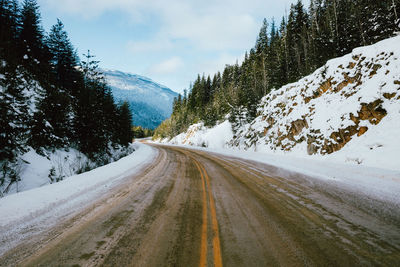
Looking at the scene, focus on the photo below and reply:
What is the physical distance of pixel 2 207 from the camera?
406cm

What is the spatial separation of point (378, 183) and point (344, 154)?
5.28 meters

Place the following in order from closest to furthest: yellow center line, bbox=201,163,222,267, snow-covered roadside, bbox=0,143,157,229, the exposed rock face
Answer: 1. yellow center line, bbox=201,163,222,267
2. snow-covered roadside, bbox=0,143,157,229
3. the exposed rock face

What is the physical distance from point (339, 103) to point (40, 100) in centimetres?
2146

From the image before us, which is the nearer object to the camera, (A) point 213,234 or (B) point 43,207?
(A) point 213,234

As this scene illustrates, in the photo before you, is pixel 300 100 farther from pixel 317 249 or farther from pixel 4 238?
pixel 4 238

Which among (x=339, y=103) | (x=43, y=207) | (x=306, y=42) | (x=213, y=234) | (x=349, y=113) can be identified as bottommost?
(x=43, y=207)

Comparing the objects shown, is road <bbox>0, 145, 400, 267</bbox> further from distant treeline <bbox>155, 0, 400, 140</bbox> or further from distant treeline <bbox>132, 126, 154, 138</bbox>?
distant treeline <bbox>132, 126, 154, 138</bbox>

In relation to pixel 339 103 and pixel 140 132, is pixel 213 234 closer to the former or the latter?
pixel 339 103

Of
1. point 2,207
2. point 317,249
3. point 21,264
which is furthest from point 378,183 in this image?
point 2,207

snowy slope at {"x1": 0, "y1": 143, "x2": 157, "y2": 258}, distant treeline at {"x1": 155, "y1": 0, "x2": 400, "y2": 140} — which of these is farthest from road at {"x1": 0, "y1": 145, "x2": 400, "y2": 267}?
distant treeline at {"x1": 155, "y1": 0, "x2": 400, "y2": 140}

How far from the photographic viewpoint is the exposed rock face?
10.4m

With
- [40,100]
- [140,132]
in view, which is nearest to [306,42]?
[40,100]

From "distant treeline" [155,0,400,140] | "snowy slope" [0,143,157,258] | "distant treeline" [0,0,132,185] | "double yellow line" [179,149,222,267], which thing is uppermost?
"distant treeline" [155,0,400,140]

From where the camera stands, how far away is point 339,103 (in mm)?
13180
